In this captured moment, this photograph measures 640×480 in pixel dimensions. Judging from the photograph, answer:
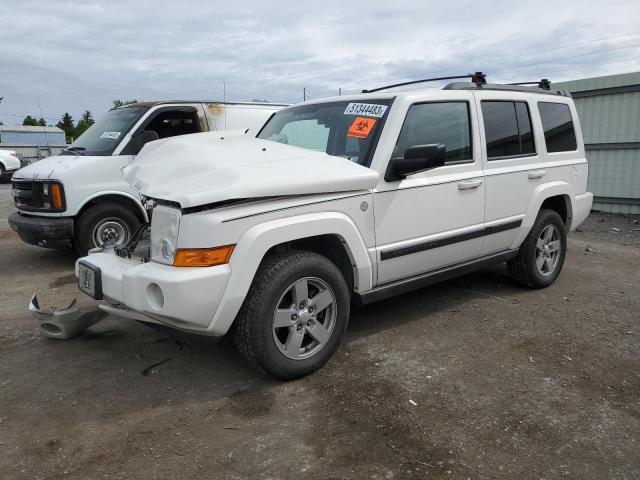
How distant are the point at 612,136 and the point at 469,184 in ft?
26.0

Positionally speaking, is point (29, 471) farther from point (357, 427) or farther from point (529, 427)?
point (529, 427)

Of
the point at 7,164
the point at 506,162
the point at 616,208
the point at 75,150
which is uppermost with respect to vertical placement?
the point at 75,150

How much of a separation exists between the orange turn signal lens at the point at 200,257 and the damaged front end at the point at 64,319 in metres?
1.44

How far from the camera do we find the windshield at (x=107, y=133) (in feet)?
21.3

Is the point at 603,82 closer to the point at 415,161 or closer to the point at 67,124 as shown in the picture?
the point at 415,161

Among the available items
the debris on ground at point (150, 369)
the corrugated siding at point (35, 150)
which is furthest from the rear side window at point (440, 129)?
the corrugated siding at point (35, 150)

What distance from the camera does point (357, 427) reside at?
2826 mm

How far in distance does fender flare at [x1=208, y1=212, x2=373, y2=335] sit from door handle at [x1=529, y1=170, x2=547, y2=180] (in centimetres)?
227

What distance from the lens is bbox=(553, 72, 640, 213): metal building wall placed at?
33.0ft

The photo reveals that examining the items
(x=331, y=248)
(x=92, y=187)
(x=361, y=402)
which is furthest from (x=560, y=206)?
(x=92, y=187)

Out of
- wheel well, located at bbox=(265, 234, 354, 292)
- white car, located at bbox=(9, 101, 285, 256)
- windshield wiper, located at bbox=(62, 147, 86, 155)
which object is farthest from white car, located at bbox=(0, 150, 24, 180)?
wheel well, located at bbox=(265, 234, 354, 292)

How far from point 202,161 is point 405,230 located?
1.51 m

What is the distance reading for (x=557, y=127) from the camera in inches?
205

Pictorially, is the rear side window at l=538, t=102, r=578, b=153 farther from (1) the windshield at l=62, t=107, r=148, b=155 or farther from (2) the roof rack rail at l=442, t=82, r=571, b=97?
(1) the windshield at l=62, t=107, r=148, b=155
